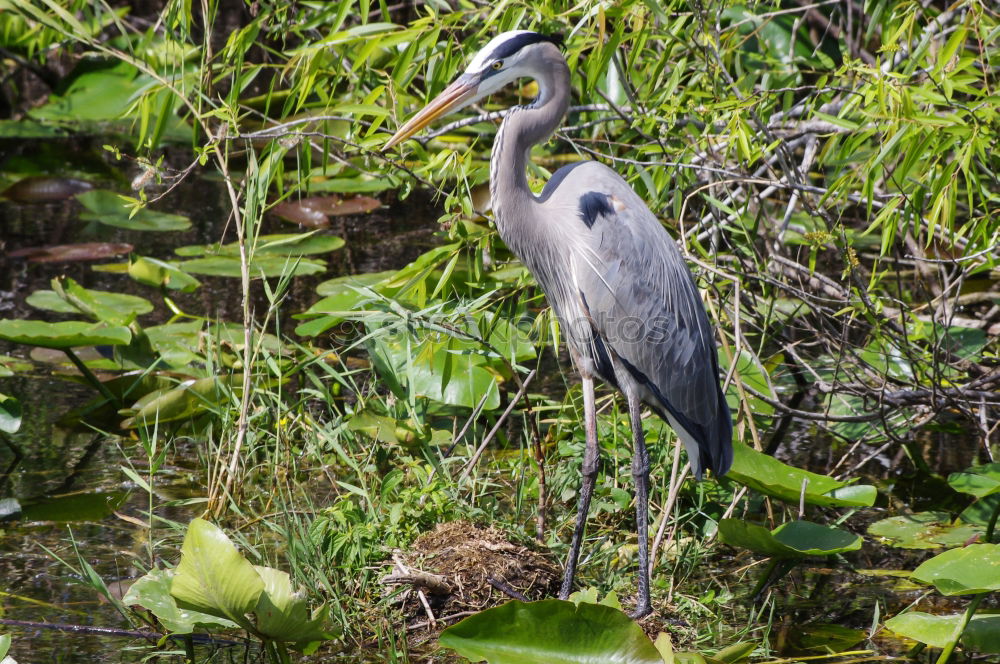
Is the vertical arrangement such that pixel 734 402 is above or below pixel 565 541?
above

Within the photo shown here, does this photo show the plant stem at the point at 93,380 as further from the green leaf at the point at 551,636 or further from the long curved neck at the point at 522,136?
the green leaf at the point at 551,636

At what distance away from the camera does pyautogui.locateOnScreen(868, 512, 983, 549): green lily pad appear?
341 centimetres

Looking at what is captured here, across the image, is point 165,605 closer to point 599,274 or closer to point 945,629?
point 599,274

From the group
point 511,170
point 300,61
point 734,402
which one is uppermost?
point 300,61

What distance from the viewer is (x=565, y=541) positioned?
3.57 metres

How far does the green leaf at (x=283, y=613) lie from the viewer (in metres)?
2.40

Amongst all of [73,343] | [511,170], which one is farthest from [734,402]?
[73,343]

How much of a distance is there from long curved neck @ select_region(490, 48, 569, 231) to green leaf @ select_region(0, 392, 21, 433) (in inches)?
66.9

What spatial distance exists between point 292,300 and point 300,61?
2209mm

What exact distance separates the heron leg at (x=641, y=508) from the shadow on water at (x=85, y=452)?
41.8 inches

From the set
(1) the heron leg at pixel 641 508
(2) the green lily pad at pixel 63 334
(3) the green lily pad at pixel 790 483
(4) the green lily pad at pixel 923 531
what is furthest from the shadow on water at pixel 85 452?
(4) the green lily pad at pixel 923 531

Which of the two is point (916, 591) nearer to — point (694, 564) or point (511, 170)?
point (694, 564)

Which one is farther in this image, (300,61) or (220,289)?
(220,289)

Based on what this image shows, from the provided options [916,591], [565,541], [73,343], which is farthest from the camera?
[73,343]
